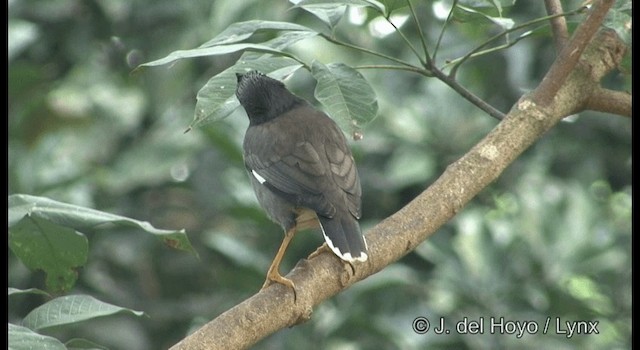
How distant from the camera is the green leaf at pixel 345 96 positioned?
2.58 meters

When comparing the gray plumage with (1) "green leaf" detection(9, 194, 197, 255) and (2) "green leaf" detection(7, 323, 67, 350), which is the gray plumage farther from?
(2) "green leaf" detection(7, 323, 67, 350)

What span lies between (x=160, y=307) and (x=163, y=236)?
2256mm

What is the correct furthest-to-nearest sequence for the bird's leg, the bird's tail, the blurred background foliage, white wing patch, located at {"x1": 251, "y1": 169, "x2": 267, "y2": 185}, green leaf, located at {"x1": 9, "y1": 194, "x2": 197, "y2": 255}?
the blurred background foliage, white wing patch, located at {"x1": 251, "y1": 169, "x2": 267, "y2": 185}, the bird's tail, the bird's leg, green leaf, located at {"x1": 9, "y1": 194, "x2": 197, "y2": 255}

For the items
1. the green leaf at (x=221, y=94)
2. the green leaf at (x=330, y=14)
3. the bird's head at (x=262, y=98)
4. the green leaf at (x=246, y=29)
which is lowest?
the bird's head at (x=262, y=98)

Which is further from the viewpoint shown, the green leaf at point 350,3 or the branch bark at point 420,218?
the green leaf at point 350,3

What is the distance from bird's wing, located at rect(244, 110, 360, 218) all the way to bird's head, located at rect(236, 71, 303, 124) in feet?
0.40

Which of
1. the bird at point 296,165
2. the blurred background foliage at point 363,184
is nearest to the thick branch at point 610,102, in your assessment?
the bird at point 296,165

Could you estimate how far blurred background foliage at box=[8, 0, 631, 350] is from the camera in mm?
4449

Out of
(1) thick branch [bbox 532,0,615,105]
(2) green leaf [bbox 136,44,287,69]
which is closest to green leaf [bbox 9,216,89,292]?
(2) green leaf [bbox 136,44,287,69]

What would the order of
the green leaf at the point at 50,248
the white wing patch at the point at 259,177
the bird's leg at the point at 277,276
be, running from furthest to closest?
the white wing patch at the point at 259,177 → the bird's leg at the point at 277,276 → the green leaf at the point at 50,248

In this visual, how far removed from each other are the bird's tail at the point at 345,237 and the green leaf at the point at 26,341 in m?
0.83

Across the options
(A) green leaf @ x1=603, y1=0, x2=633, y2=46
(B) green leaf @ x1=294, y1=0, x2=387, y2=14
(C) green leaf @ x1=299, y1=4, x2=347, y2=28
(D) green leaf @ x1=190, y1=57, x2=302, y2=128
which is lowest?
(D) green leaf @ x1=190, y1=57, x2=302, y2=128

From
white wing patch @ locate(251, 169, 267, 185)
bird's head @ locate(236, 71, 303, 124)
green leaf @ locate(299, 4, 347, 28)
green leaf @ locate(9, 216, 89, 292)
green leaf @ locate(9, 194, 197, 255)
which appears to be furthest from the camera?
bird's head @ locate(236, 71, 303, 124)

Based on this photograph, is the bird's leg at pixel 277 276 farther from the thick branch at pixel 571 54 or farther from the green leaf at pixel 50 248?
the thick branch at pixel 571 54
